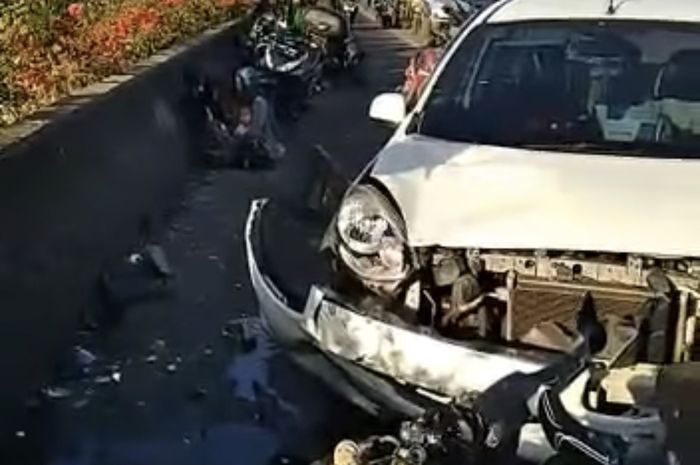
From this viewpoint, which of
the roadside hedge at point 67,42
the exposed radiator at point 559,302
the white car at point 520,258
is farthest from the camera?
the roadside hedge at point 67,42

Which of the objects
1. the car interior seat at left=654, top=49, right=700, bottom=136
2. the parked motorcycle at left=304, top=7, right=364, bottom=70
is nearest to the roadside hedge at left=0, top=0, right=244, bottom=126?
the parked motorcycle at left=304, top=7, right=364, bottom=70

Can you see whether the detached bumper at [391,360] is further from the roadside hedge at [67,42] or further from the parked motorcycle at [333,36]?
the parked motorcycle at [333,36]

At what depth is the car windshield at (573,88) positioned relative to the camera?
6.32 meters

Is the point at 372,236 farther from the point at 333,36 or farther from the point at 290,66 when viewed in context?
the point at 333,36

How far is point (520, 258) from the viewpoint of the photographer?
5.50 m

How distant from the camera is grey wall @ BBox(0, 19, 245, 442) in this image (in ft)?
23.8

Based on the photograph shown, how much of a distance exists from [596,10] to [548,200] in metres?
1.85

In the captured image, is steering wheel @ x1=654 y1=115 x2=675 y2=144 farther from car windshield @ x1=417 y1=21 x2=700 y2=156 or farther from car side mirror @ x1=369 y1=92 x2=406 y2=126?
car side mirror @ x1=369 y1=92 x2=406 y2=126

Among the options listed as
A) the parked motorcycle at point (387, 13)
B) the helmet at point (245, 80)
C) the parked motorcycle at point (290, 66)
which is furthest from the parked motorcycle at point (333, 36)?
the parked motorcycle at point (387, 13)

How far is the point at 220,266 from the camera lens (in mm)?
9523

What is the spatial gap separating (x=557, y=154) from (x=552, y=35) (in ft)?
3.88

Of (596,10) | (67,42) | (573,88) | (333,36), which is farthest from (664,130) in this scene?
(333,36)

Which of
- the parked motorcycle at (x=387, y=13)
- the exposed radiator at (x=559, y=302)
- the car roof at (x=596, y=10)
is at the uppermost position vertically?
the car roof at (x=596, y=10)

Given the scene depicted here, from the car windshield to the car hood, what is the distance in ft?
1.21
